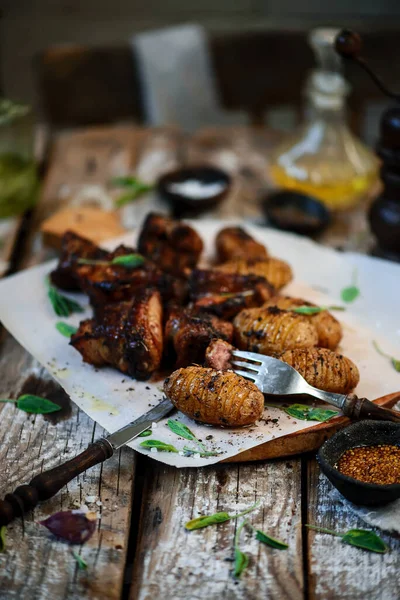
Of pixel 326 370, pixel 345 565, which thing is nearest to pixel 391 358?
pixel 326 370

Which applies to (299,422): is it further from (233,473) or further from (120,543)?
(120,543)

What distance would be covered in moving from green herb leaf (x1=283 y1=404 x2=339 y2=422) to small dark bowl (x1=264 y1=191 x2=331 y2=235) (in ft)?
4.52

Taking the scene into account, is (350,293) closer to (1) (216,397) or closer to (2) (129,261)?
(2) (129,261)

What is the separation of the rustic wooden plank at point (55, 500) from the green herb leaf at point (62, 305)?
9.8 inches

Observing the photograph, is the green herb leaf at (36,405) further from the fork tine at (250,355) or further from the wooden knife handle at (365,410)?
the wooden knife handle at (365,410)

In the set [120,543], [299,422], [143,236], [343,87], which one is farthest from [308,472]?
[343,87]

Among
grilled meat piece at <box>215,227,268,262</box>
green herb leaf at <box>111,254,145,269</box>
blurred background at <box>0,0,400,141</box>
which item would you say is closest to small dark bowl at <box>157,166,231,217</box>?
grilled meat piece at <box>215,227,268,262</box>

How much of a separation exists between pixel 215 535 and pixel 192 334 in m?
0.65

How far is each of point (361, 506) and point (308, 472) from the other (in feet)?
0.71

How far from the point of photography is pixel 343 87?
3.75 metres

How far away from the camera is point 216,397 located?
2.10 m

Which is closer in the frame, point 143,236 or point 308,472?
point 308,472

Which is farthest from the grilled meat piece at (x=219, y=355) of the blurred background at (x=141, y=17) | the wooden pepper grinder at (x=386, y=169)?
the blurred background at (x=141, y=17)

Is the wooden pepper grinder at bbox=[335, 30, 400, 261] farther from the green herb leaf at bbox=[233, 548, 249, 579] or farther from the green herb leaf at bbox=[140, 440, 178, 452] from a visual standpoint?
the green herb leaf at bbox=[233, 548, 249, 579]
